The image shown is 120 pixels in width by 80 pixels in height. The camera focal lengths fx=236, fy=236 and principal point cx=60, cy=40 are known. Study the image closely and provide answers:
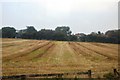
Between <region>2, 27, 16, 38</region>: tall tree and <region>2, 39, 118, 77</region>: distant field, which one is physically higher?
<region>2, 27, 16, 38</region>: tall tree

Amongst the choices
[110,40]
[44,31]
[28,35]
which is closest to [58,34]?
[44,31]

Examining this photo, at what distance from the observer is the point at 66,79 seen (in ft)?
43.8

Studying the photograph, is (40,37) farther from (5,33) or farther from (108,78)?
(108,78)

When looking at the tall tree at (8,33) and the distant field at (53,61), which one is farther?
the tall tree at (8,33)

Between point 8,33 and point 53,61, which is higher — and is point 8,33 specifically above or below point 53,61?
above

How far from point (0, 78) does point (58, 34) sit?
261 ft

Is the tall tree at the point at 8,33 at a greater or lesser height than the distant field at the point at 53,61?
greater

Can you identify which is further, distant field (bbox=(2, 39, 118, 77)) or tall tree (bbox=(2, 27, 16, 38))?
tall tree (bbox=(2, 27, 16, 38))

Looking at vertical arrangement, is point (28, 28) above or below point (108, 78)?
above

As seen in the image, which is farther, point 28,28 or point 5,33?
point 28,28

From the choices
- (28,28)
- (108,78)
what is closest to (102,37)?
(28,28)

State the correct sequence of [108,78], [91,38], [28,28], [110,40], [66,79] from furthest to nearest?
[28,28]
[91,38]
[110,40]
[108,78]
[66,79]

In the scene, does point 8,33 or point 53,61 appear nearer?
point 53,61

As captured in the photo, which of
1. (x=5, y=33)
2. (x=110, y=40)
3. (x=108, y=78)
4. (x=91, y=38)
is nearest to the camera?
(x=108, y=78)
